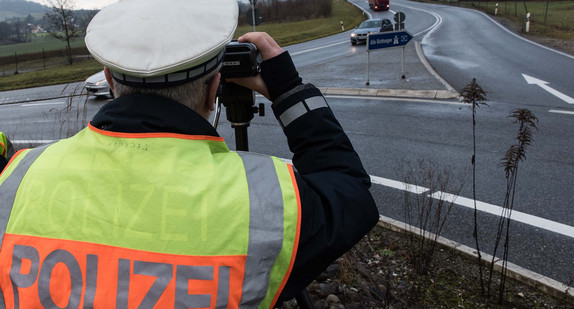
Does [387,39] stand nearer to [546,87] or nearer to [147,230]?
[546,87]

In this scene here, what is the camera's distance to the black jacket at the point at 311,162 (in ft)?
3.84

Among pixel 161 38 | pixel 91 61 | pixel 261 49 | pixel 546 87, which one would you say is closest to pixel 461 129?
pixel 546 87

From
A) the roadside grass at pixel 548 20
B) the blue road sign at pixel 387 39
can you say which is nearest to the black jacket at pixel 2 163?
the blue road sign at pixel 387 39

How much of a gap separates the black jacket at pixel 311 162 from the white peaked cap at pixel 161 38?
8cm

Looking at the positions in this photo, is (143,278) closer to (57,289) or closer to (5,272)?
(57,289)

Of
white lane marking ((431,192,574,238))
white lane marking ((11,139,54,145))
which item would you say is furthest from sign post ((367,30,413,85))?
white lane marking ((431,192,574,238))

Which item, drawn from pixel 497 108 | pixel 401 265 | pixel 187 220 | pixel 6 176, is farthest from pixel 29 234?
pixel 497 108

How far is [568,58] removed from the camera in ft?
52.0

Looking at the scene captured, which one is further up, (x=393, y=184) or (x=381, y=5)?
(x=381, y=5)

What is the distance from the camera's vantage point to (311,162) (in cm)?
136

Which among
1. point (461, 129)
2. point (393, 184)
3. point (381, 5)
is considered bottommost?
point (461, 129)

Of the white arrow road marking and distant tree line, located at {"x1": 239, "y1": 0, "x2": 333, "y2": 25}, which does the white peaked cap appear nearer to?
the white arrow road marking

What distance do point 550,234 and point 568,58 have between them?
46.5 feet

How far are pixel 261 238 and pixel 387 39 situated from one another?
12.1 m
